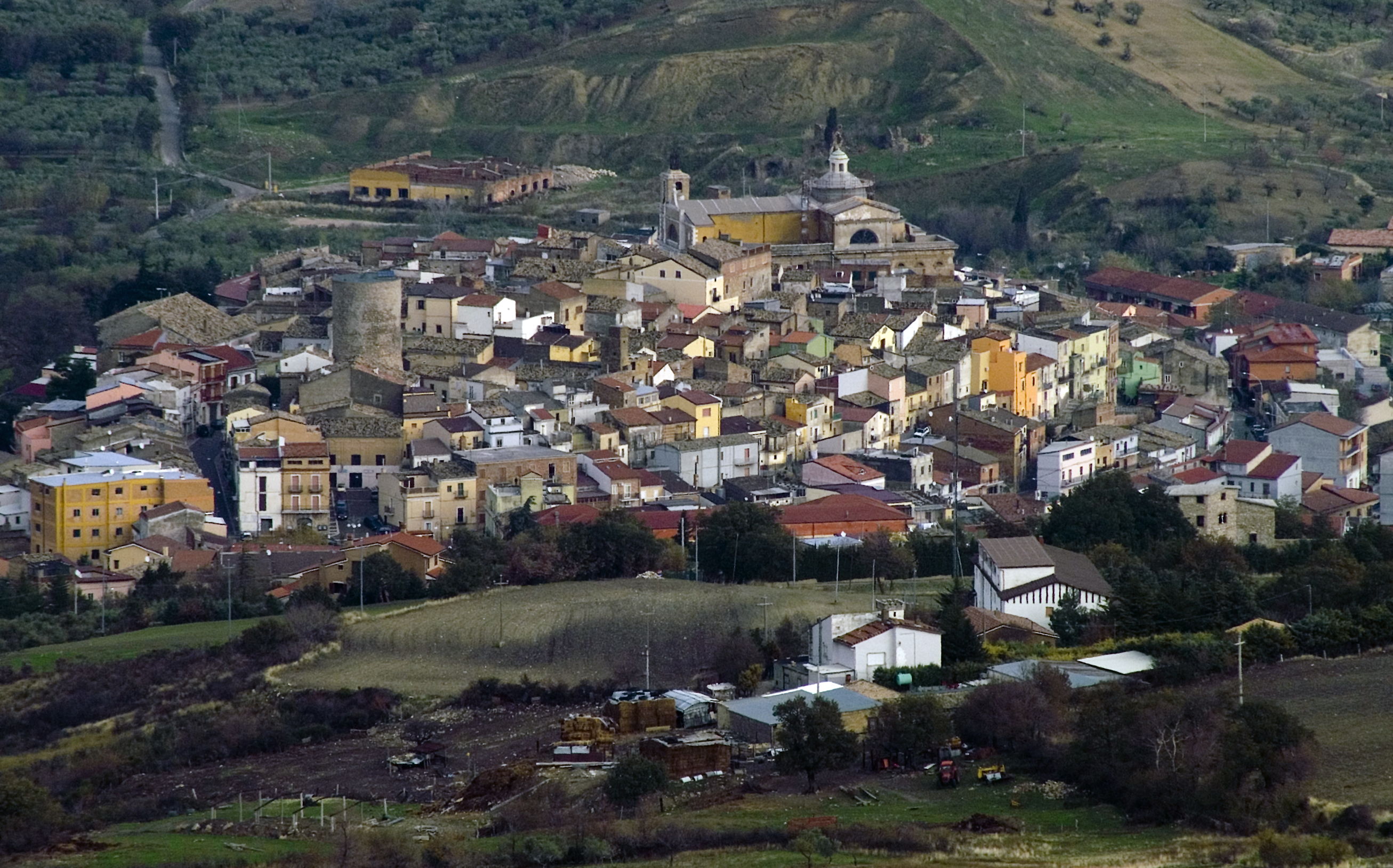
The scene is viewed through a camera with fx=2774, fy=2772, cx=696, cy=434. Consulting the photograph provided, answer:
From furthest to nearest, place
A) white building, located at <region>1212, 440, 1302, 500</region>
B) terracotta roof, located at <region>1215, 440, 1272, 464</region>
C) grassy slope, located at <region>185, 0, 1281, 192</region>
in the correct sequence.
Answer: grassy slope, located at <region>185, 0, 1281, 192</region>, terracotta roof, located at <region>1215, 440, 1272, 464</region>, white building, located at <region>1212, 440, 1302, 500</region>

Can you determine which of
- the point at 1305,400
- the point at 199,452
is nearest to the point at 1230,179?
the point at 1305,400

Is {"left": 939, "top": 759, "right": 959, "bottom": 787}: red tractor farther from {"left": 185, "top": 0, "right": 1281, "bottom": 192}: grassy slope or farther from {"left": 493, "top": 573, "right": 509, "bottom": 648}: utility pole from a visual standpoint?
{"left": 185, "top": 0, "right": 1281, "bottom": 192}: grassy slope

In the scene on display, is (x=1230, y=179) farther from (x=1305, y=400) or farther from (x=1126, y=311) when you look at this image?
(x=1305, y=400)

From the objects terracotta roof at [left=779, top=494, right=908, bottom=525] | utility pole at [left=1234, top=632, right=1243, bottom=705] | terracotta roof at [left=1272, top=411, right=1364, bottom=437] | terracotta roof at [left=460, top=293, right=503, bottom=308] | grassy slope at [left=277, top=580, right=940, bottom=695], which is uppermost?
terracotta roof at [left=460, top=293, right=503, bottom=308]

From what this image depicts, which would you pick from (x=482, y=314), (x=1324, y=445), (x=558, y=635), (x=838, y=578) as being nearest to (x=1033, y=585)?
(x=838, y=578)

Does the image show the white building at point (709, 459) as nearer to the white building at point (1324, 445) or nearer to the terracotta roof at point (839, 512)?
the terracotta roof at point (839, 512)

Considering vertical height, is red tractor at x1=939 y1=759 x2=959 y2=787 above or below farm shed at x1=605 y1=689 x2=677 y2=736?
above

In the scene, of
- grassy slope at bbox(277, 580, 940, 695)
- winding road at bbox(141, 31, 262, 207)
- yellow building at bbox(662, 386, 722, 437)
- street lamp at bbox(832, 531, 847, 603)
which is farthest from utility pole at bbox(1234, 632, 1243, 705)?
winding road at bbox(141, 31, 262, 207)
